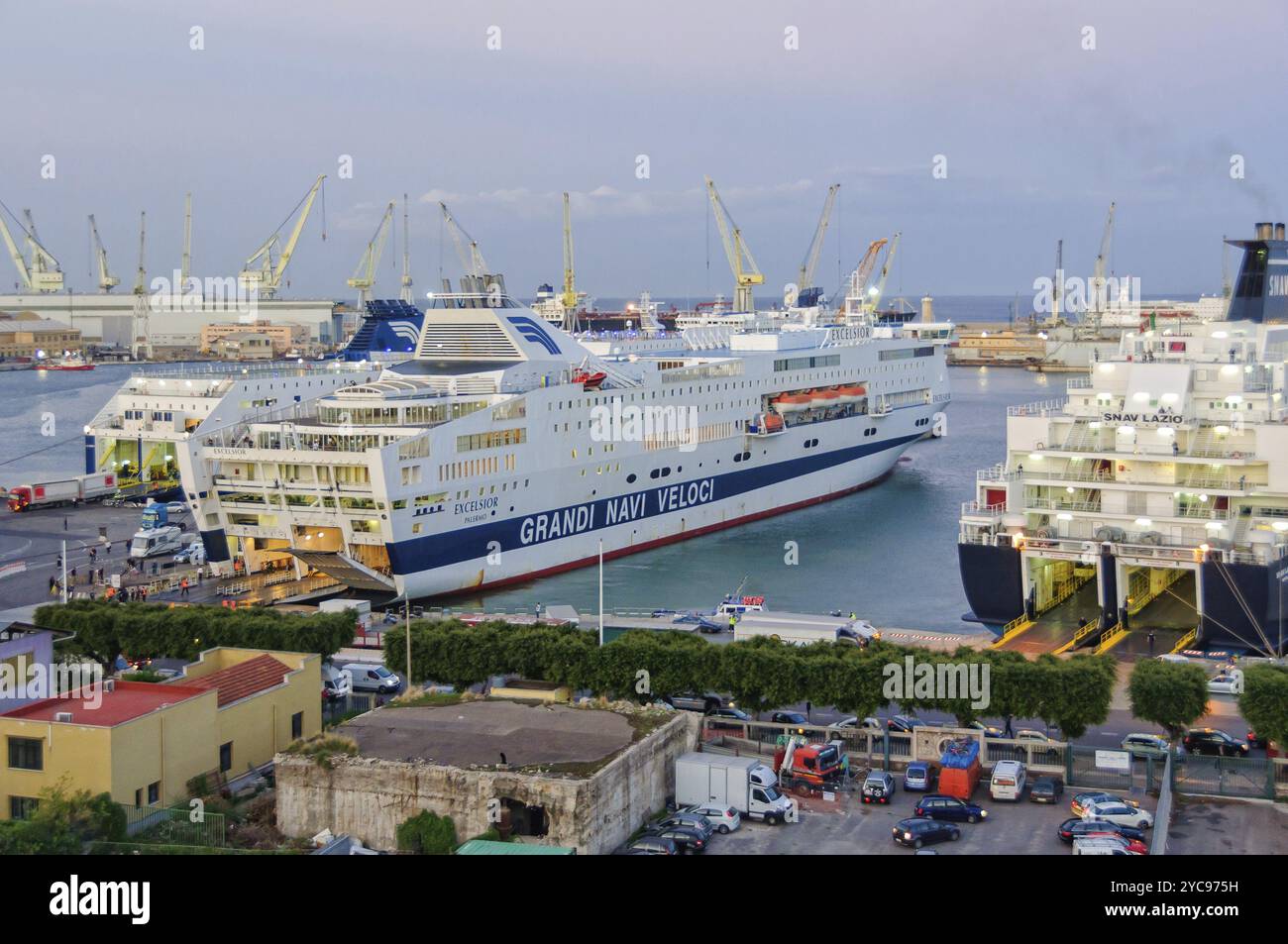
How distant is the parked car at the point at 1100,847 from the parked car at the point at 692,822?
11.1 feet

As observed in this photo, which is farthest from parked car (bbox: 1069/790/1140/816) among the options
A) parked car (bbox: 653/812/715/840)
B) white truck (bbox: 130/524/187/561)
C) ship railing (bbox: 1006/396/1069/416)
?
white truck (bbox: 130/524/187/561)

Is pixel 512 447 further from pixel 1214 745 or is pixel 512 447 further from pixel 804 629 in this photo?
pixel 1214 745

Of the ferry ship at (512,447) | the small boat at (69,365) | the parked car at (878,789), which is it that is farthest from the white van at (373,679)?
the small boat at (69,365)

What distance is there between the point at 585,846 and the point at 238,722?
4828mm

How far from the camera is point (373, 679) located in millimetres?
20547

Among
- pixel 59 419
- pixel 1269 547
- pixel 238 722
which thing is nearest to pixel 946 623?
pixel 1269 547

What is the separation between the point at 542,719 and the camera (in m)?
16.1

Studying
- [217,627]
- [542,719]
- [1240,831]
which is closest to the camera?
[1240,831]

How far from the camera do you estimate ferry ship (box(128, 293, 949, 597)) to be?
27562 mm

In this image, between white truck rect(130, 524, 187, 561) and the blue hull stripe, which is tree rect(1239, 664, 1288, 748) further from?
white truck rect(130, 524, 187, 561)

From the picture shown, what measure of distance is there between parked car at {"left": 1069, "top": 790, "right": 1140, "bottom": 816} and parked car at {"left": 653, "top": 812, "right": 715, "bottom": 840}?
367 cm

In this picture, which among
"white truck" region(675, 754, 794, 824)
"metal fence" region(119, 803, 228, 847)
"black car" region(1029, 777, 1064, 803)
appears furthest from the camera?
"black car" region(1029, 777, 1064, 803)

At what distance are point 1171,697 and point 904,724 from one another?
305cm
